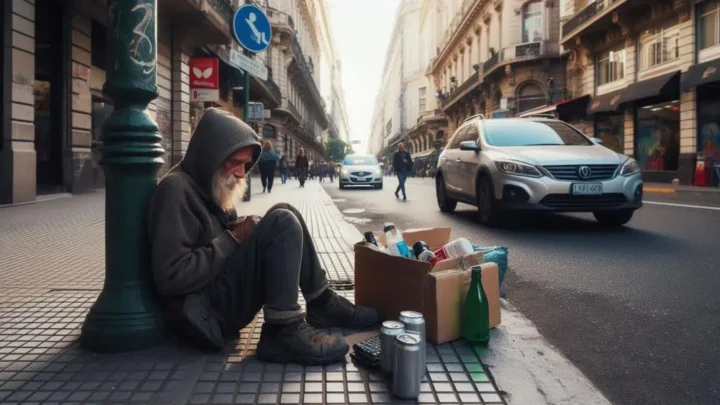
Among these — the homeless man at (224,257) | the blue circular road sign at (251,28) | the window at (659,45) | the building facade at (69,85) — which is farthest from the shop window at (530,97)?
the homeless man at (224,257)

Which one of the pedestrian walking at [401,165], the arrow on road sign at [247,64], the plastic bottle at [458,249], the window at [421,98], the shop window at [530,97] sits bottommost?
the plastic bottle at [458,249]

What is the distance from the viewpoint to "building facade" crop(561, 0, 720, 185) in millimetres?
18875

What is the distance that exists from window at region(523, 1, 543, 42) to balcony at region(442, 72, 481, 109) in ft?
15.9

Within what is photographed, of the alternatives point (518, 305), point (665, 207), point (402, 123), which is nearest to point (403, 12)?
point (402, 123)

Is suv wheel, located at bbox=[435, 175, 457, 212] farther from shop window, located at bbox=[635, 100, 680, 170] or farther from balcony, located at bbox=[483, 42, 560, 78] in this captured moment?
balcony, located at bbox=[483, 42, 560, 78]

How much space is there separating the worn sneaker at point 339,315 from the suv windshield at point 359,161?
796 inches

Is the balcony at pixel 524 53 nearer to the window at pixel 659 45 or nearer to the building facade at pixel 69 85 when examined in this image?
the window at pixel 659 45

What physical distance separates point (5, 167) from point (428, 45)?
234 feet

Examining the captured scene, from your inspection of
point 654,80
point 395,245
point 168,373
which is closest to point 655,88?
point 654,80

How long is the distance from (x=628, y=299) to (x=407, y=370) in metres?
2.31

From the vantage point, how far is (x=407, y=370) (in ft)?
6.53

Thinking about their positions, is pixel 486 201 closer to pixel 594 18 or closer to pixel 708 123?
pixel 708 123

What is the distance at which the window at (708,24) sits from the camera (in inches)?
726

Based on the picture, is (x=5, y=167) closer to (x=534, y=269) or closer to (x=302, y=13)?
(x=534, y=269)
